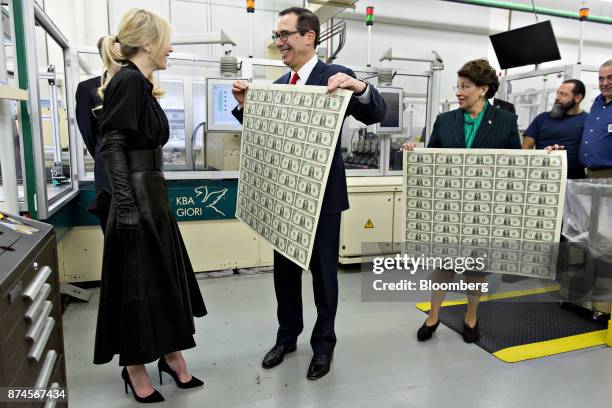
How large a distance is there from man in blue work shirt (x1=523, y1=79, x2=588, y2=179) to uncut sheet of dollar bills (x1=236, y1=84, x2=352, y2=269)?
Result: 2158 mm

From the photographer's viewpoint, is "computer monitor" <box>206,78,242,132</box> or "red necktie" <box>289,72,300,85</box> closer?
"red necktie" <box>289,72,300,85</box>

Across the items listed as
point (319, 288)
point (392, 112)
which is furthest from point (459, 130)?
point (392, 112)

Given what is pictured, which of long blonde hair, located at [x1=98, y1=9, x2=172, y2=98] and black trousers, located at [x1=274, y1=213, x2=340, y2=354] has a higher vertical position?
long blonde hair, located at [x1=98, y1=9, x2=172, y2=98]

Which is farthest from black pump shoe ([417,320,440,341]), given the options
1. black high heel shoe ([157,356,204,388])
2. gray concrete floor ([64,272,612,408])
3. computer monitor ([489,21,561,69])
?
computer monitor ([489,21,561,69])

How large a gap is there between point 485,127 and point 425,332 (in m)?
1.11

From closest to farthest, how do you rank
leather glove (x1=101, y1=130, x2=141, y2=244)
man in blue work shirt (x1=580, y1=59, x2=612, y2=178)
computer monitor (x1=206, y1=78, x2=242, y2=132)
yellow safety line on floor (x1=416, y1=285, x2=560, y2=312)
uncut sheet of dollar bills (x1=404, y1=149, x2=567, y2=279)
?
leather glove (x1=101, y1=130, x2=141, y2=244) < uncut sheet of dollar bills (x1=404, y1=149, x2=567, y2=279) < man in blue work shirt (x1=580, y1=59, x2=612, y2=178) < yellow safety line on floor (x1=416, y1=285, x2=560, y2=312) < computer monitor (x1=206, y1=78, x2=242, y2=132)

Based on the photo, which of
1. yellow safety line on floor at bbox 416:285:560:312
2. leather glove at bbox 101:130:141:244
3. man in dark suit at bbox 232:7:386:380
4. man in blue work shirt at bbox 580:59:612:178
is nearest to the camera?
leather glove at bbox 101:130:141:244

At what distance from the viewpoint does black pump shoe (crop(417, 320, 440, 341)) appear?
7.41 feet

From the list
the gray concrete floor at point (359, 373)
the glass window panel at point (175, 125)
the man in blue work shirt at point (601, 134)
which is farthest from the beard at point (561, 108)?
the glass window panel at point (175, 125)

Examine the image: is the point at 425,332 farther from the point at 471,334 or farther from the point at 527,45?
the point at 527,45

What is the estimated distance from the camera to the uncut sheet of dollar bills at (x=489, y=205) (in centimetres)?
194

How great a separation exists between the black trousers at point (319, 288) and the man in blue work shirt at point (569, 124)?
2.06 metres

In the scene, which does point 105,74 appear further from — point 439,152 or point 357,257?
point 357,257

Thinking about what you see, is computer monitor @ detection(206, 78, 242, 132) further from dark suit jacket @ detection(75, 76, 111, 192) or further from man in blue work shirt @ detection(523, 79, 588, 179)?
man in blue work shirt @ detection(523, 79, 588, 179)
